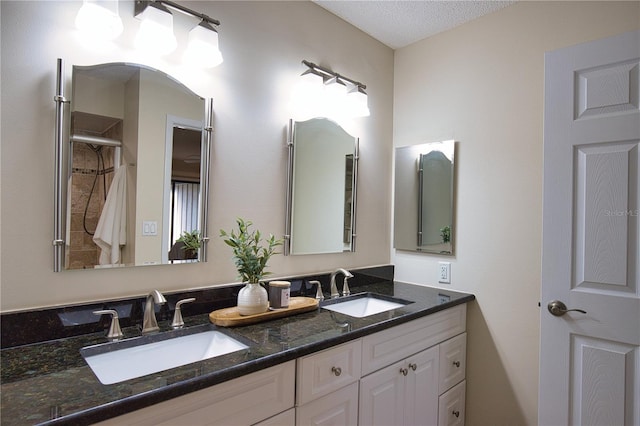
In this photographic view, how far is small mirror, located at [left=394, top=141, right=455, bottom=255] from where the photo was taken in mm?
2158

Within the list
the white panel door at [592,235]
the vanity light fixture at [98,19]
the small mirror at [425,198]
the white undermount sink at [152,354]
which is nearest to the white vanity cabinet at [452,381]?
the white panel door at [592,235]

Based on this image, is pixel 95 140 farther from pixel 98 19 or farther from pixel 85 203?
pixel 98 19

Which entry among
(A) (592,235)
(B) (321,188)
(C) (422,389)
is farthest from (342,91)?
(C) (422,389)

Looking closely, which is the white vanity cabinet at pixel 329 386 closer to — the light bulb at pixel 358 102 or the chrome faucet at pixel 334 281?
the chrome faucet at pixel 334 281

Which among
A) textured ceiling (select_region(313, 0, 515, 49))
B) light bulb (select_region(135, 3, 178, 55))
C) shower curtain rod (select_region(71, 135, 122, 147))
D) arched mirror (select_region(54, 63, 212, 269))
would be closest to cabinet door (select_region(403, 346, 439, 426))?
arched mirror (select_region(54, 63, 212, 269))

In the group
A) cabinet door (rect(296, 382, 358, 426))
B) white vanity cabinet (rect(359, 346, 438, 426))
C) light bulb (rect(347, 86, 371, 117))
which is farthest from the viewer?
light bulb (rect(347, 86, 371, 117))

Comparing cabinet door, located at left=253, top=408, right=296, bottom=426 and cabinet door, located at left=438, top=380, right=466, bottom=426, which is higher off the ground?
cabinet door, located at left=253, top=408, right=296, bottom=426

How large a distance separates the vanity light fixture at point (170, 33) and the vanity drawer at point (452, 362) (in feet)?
5.65

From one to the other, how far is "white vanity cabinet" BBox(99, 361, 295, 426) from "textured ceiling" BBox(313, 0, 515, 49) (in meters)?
1.82

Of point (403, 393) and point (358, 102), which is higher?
point (358, 102)

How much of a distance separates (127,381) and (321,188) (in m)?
1.32

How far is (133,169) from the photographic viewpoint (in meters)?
1.35

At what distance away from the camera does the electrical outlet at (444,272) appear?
214 cm

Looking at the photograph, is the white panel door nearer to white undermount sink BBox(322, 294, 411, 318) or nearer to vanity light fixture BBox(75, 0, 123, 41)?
white undermount sink BBox(322, 294, 411, 318)
